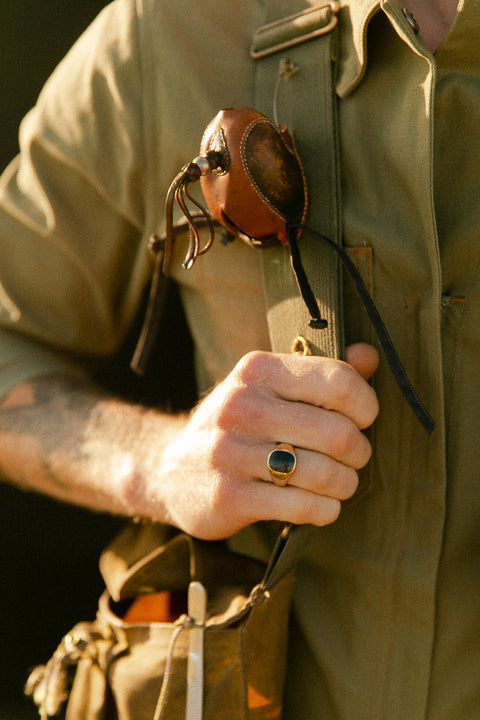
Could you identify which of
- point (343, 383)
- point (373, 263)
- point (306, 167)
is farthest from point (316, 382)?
point (306, 167)

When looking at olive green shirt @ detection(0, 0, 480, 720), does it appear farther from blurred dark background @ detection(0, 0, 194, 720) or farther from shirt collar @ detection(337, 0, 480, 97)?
blurred dark background @ detection(0, 0, 194, 720)

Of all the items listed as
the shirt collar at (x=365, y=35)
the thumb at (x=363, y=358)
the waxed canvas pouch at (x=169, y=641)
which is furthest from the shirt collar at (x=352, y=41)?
the waxed canvas pouch at (x=169, y=641)

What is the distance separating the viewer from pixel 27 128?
3.55 ft

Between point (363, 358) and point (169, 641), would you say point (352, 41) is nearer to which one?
point (363, 358)

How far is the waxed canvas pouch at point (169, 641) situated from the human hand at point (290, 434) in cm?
11

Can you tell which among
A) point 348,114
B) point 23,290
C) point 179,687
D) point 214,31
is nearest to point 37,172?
point 23,290

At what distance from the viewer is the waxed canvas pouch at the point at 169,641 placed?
31.9 inches

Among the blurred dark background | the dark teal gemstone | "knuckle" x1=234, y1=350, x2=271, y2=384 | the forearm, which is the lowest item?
the blurred dark background

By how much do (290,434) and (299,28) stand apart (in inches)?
20.9

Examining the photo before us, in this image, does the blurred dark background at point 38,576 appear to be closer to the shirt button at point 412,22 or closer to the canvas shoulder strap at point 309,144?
the canvas shoulder strap at point 309,144

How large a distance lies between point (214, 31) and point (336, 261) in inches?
15.9

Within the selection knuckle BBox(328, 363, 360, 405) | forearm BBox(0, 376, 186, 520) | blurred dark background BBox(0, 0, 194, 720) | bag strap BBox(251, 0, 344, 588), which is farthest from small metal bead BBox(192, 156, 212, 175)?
blurred dark background BBox(0, 0, 194, 720)

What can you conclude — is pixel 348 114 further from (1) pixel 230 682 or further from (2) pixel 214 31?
(1) pixel 230 682

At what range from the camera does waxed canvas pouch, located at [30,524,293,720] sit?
31.9 inches
